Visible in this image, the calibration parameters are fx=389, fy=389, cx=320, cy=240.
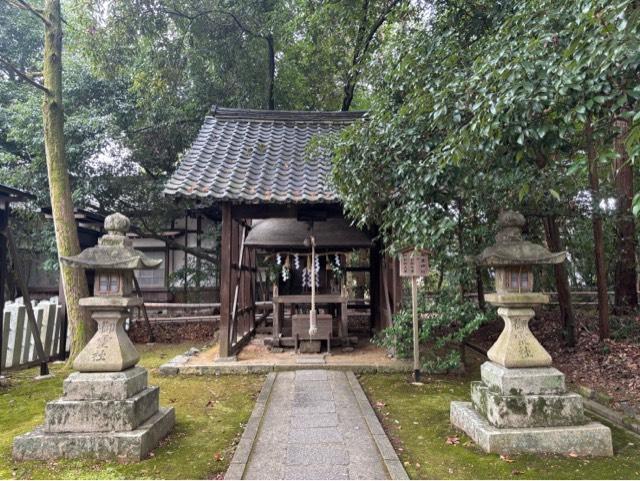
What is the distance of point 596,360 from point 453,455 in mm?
5133

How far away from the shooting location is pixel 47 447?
3619 millimetres

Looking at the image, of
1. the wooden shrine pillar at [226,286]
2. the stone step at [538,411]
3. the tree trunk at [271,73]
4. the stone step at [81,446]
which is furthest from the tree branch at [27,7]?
the stone step at [538,411]

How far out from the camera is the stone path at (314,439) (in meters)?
3.37

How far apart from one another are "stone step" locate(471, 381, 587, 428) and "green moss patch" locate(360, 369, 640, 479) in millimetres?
299

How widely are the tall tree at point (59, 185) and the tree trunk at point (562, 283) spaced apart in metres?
9.08

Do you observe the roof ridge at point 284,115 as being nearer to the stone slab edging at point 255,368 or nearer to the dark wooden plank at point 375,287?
the dark wooden plank at point 375,287

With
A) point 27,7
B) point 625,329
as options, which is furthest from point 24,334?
point 625,329

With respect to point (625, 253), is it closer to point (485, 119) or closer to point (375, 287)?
point (375, 287)

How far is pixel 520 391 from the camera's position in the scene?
381cm

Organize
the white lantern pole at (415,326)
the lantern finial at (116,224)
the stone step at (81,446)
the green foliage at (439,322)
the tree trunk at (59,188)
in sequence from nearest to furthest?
1. the stone step at (81,446)
2. the lantern finial at (116,224)
3. the green foliage at (439,322)
4. the white lantern pole at (415,326)
5. the tree trunk at (59,188)

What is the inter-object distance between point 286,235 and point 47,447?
5.46 meters

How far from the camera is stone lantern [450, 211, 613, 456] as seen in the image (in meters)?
3.66

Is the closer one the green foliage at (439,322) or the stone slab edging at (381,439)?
the stone slab edging at (381,439)

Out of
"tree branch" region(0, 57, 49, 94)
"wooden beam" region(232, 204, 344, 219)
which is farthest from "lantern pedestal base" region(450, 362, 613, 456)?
"tree branch" region(0, 57, 49, 94)
